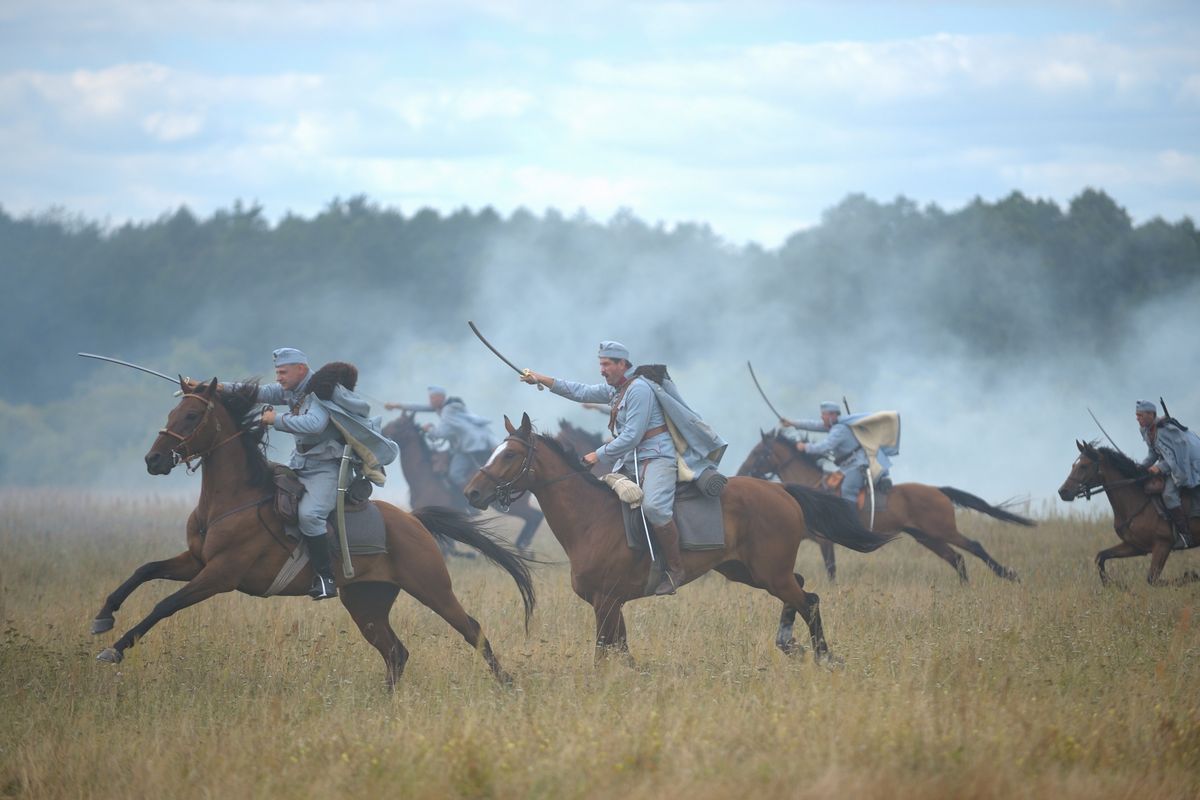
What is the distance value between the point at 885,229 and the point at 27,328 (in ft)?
102

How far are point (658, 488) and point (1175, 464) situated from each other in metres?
6.69

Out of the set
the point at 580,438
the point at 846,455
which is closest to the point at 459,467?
the point at 580,438

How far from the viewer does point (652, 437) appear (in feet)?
31.2

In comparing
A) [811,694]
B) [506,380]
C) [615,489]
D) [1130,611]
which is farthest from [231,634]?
[506,380]

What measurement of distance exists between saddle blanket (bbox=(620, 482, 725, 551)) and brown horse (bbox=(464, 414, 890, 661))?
73 mm

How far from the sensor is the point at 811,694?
745 cm

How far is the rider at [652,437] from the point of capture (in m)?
9.23

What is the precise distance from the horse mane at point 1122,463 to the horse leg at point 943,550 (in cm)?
187

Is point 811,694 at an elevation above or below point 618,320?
below

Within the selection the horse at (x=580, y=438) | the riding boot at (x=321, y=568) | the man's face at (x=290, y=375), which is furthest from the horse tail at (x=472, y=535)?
the horse at (x=580, y=438)

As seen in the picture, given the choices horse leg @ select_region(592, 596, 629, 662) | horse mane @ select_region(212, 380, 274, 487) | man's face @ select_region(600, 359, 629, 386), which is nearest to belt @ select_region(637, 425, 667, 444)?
man's face @ select_region(600, 359, 629, 386)

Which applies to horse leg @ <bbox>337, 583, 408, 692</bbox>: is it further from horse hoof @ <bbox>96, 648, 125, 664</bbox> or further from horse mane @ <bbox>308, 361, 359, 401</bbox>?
horse hoof @ <bbox>96, 648, 125, 664</bbox>

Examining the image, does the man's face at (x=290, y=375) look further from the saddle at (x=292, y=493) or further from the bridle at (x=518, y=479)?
the bridle at (x=518, y=479)

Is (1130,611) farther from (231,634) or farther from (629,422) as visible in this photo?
(231,634)
